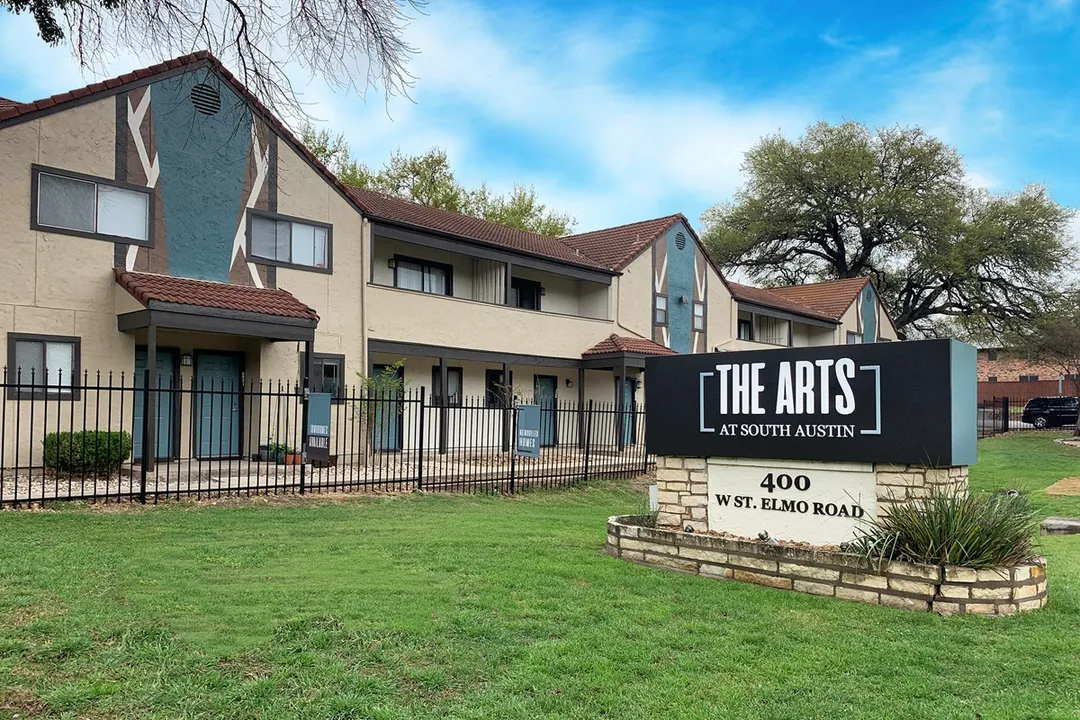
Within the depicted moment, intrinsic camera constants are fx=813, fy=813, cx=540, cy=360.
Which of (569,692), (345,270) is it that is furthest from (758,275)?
(569,692)

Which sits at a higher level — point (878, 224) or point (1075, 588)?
point (878, 224)

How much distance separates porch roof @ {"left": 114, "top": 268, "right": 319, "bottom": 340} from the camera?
45.0 feet

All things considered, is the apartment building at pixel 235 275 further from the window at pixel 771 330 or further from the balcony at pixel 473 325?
the window at pixel 771 330

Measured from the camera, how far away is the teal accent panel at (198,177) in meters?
15.3

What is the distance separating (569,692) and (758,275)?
51.1 m

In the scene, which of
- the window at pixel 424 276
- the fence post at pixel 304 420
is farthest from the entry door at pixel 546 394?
the fence post at pixel 304 420

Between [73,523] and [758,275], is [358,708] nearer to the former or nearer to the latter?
[73,523]

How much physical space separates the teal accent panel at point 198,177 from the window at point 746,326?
875 inches

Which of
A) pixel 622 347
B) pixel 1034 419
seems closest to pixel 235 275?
pixel 622 347

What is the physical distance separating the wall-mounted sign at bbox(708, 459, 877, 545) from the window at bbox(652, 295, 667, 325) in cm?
1901

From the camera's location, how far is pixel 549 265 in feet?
74.5

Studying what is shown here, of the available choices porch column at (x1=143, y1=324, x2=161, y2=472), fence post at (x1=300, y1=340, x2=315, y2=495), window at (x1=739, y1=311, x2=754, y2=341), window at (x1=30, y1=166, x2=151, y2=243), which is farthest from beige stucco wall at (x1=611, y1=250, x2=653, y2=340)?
porch column at (x1=143, y1=324, x2=161, y2=472)

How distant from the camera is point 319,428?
13.2 metres

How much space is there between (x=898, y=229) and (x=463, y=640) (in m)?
47.8
